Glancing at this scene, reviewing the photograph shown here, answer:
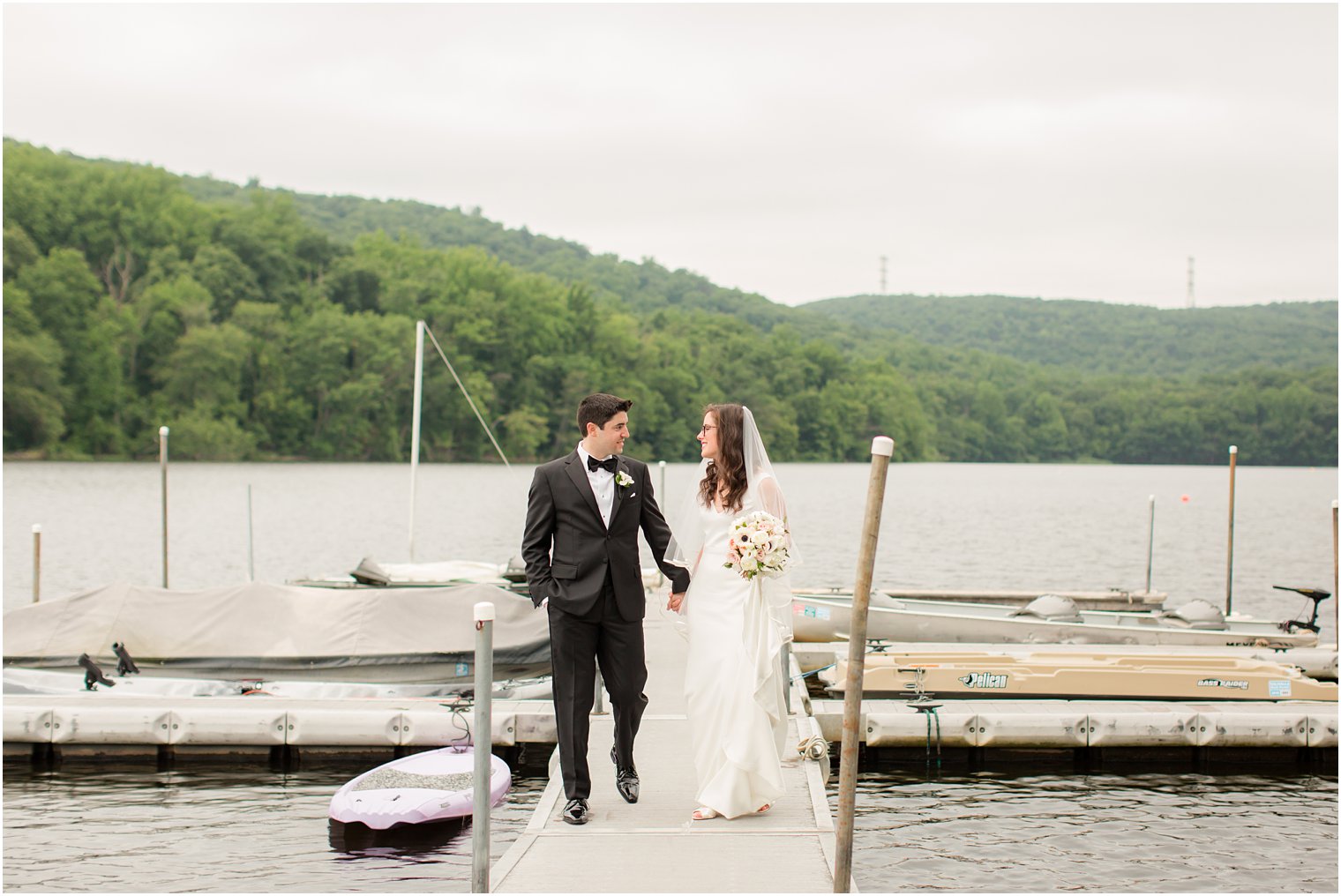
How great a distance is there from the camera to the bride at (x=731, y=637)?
281 inches

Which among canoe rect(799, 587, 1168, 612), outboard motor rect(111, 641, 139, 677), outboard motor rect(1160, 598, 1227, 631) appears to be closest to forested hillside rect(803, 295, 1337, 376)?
canoe rect(799, 587, 1168, 612)

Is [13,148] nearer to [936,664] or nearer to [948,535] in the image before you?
[948,535]

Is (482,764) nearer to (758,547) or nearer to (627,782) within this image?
(627,782)

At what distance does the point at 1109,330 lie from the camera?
15950cm

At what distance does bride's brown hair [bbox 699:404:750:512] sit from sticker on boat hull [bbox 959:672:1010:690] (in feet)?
21.0

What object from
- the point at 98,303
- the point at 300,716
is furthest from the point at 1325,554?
the point at 98,303

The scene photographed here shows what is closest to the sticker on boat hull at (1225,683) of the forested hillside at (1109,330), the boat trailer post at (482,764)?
the boat trailer post at (482,764)

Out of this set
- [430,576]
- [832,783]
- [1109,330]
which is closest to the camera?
[832,783]

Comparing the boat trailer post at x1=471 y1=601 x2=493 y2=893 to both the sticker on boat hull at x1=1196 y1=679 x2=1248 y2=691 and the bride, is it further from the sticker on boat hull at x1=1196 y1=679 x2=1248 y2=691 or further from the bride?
the sticker on boat hull at x1=1196 y1=679 x2=1248 y2=691

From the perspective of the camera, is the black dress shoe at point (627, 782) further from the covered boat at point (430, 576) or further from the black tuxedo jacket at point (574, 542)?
the covered boat at point (430, 576)

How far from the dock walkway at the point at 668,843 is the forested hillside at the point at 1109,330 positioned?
143 metres

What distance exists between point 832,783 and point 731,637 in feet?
15.5

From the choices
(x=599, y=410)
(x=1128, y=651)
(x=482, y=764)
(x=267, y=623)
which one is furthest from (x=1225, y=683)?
(x=267, y=623)

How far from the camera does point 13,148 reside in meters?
90.8
